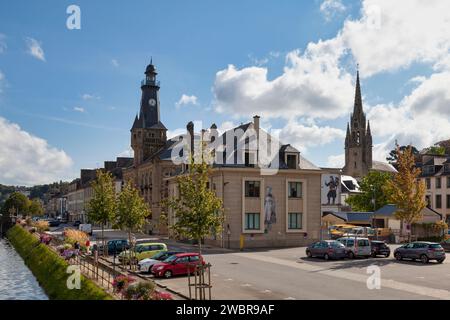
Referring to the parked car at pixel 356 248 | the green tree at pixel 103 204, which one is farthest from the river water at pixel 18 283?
the parked car at pixel 356 248

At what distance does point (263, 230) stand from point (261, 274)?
1927cm

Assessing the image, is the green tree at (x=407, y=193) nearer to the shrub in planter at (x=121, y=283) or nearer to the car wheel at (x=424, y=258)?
the car wheel at (x=424, y=258)

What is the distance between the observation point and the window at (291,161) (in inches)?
2010

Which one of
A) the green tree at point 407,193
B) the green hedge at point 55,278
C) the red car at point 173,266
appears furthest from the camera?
the green tree at point 407,193

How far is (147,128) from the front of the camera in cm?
8094

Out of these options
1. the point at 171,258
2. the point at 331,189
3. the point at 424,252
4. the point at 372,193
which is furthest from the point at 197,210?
the point at 331,189

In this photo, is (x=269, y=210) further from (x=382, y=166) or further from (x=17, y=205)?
(x=17, y=205)

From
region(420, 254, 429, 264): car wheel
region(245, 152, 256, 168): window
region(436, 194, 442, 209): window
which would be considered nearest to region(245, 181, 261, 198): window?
region(245, 152, 256, 168): window

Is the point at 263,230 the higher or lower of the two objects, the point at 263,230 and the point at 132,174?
the lower

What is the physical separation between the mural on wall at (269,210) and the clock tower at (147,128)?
116 feet

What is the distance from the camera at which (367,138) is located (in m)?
151

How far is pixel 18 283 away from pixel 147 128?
154ft

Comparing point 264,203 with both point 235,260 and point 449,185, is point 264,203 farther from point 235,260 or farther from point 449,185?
point 449,185

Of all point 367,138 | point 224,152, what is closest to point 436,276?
point 224,152
